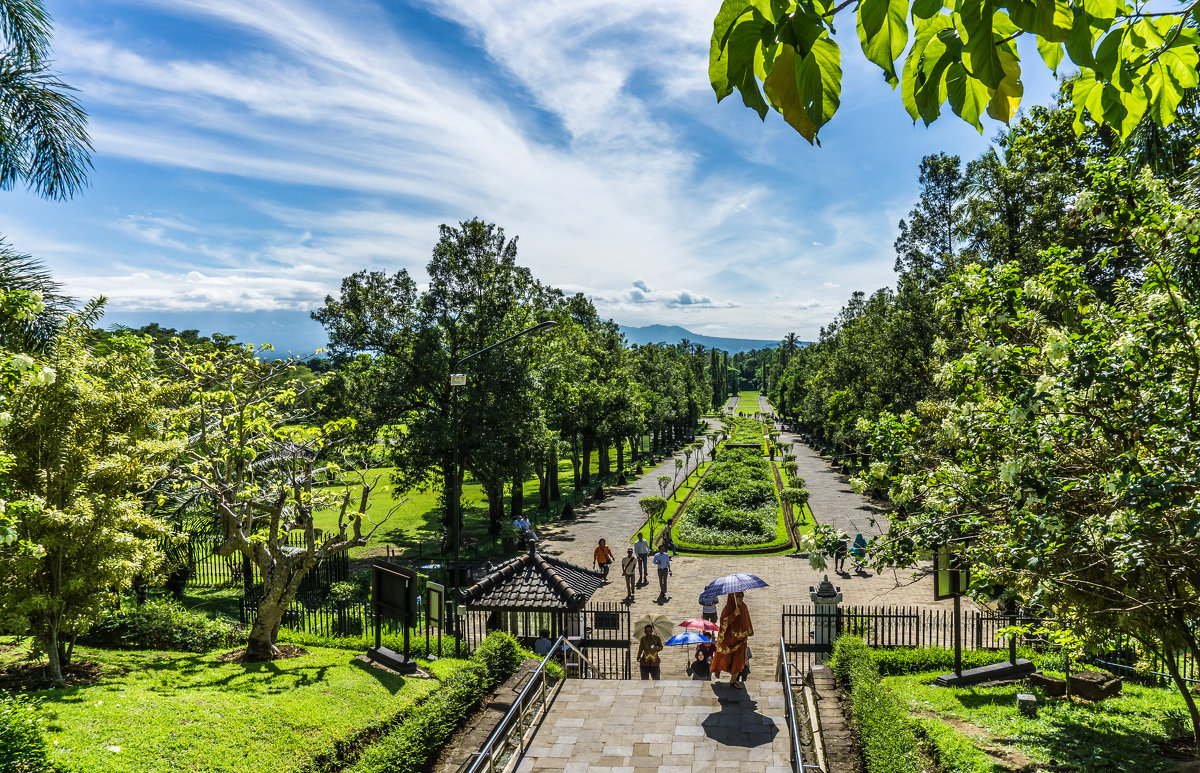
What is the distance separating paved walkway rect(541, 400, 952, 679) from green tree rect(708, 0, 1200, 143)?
29.4 feet

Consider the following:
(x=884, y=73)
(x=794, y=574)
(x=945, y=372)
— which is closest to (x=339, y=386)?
(x=794, y=574)

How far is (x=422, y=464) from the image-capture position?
77.9 feet

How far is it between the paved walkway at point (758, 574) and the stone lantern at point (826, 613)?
1.04 meters

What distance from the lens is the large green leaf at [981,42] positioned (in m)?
1.54

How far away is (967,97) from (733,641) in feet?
31.5

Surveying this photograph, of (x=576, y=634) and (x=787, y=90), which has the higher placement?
(x=787, y=90)

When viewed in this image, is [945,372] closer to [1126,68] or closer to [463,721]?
[1126,68]

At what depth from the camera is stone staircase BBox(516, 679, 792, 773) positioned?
26.0 ft

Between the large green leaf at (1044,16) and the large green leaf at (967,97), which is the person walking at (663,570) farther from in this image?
the large green leaf at (1044,16)

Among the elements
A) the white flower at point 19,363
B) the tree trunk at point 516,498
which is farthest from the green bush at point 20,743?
the tree trunk at point 516,498

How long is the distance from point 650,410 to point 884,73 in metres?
52.7

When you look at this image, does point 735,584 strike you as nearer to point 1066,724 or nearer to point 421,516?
point 1066,724

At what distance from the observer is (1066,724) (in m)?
9.05

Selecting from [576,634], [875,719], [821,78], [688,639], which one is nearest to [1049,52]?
[821,78]
